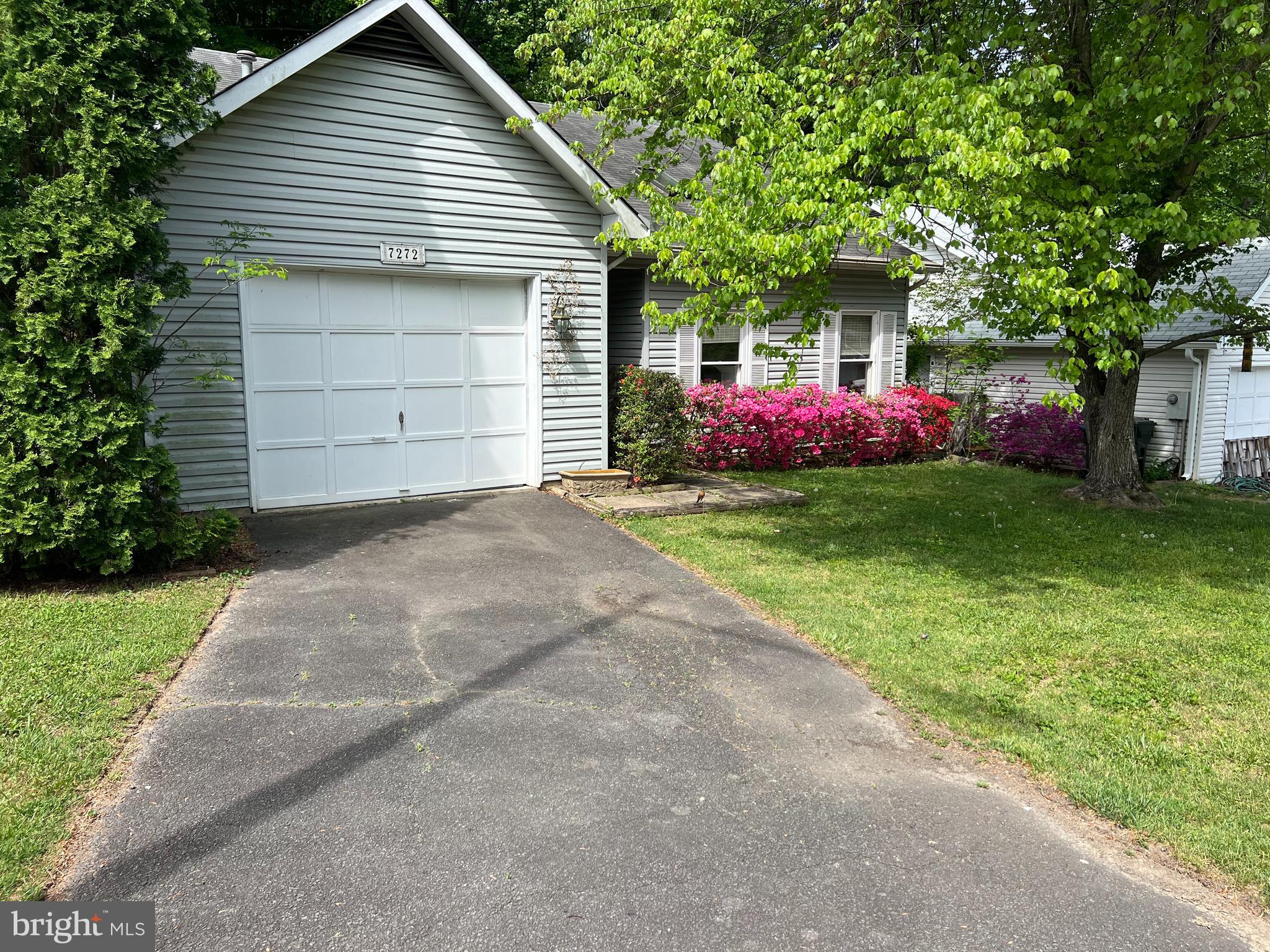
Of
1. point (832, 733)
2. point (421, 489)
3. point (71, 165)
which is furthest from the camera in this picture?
point (421, 489)

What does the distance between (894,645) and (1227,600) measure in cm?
335

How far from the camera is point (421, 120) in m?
9.16

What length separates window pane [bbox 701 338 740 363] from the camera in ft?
45.6

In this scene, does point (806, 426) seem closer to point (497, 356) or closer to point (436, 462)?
point (497, 356)

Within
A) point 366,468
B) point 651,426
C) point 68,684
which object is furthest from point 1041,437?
point 68,684

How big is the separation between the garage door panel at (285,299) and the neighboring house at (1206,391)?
13073 millimetres

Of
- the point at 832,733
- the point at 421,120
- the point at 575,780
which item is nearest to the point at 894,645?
the point at 832,733

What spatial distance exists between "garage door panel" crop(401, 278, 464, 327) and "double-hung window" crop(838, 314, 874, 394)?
750 centimetres

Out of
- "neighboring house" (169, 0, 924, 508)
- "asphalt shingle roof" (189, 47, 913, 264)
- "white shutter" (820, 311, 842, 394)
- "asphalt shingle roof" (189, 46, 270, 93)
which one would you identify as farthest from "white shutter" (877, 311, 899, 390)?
"asphalt shingle roof" (189, 46, 270, 93)

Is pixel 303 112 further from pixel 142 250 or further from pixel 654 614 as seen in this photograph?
pixel 654 614

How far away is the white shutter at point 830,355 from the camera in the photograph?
14.7m

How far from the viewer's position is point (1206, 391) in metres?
16.7

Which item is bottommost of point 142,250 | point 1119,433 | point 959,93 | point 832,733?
point 832,733

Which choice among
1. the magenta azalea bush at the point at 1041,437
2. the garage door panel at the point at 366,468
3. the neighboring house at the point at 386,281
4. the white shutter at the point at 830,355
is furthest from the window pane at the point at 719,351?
the garage door panel at the point at 366,468
